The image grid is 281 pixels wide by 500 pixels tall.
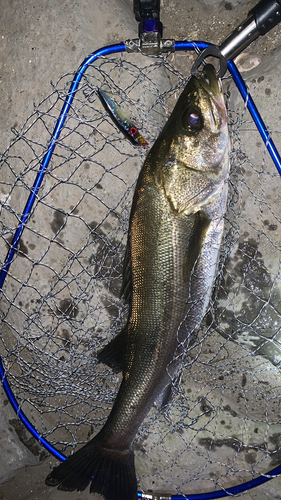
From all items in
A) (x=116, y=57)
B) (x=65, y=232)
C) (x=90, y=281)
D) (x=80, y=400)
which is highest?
(x=116, y=57)

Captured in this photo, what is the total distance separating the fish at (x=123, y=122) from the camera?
2.26 meters

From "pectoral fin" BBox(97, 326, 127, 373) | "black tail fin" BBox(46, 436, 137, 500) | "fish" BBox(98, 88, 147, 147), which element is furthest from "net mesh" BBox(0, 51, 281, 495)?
"black tail fin" BBox(46, 436, 137, 500)

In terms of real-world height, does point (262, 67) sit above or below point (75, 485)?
above

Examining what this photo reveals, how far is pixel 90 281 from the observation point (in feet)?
8.19

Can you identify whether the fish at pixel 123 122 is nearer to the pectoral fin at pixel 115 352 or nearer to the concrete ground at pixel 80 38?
the concrete ground at pixel 80 38

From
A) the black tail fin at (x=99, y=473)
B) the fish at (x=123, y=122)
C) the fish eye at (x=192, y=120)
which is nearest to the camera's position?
the fish eye at (x=192, y=120)

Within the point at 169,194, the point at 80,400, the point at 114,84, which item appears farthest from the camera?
the point at 80,400

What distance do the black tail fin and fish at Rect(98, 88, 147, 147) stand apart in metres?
1.86

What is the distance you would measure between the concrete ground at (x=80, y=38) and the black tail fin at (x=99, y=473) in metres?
1.11

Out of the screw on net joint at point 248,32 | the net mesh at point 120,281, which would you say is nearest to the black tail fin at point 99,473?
the net mesh at point 120,281

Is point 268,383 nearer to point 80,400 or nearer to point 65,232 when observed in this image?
point 80,400

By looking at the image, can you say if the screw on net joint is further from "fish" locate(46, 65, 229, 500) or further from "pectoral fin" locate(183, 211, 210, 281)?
"pectoral fin" locate(183, 211, 210, 281)

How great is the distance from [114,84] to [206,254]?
1240mm

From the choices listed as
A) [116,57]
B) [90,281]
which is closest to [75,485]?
[90,281]
